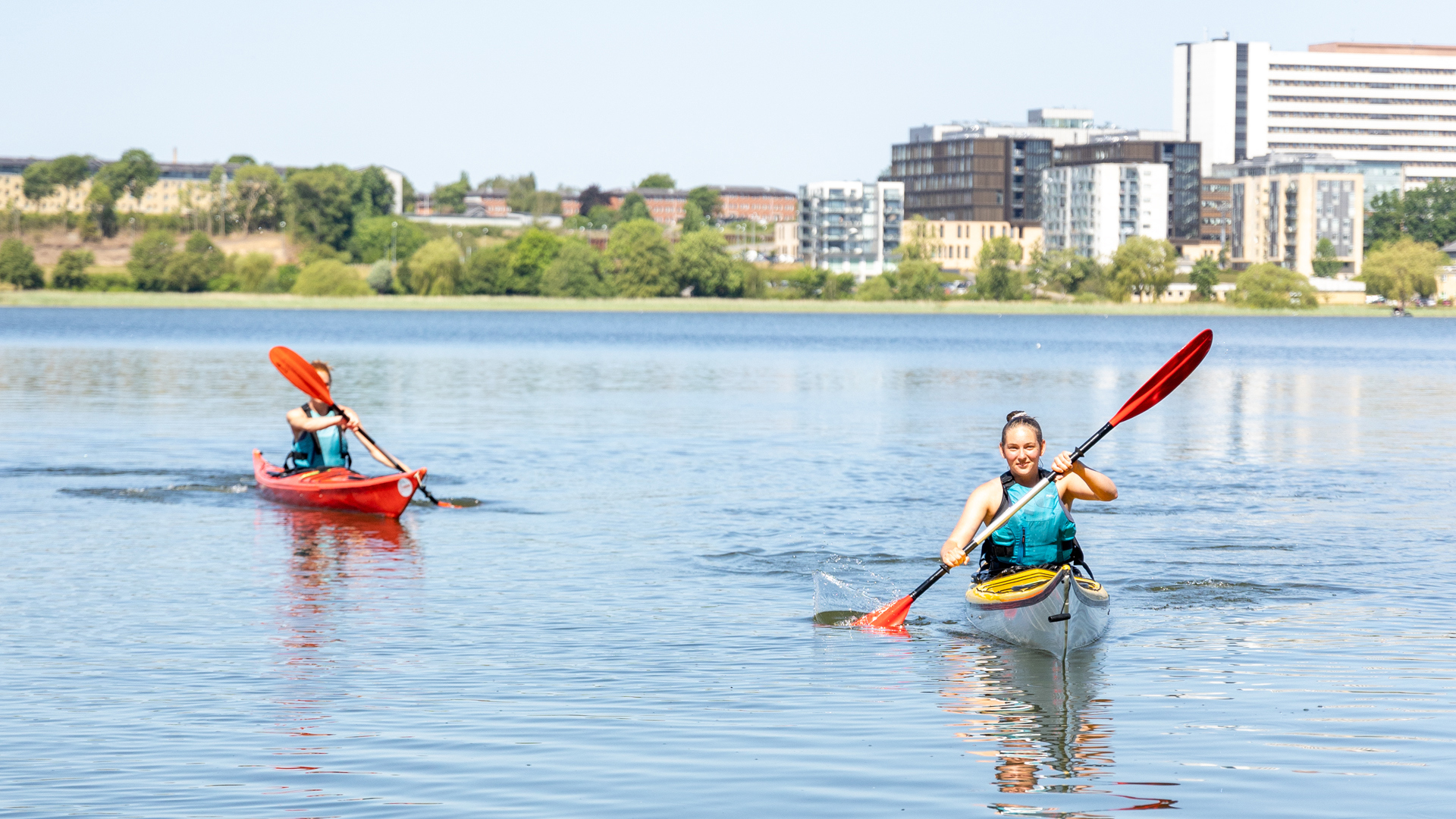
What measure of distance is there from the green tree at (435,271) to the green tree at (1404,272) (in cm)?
9797

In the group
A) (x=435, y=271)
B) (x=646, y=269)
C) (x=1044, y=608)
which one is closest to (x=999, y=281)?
(x=646, y=269)

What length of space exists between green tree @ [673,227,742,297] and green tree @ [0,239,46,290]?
6424 cm

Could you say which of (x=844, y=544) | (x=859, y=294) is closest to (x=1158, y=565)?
(x=844, y=544)

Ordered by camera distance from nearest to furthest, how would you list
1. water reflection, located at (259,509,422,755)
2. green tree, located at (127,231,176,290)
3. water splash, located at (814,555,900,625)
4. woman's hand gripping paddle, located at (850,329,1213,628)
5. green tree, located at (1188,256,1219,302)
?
water reflection, located at (259,509,422,755), woman's hand gripping paddle, located at (850,329,1213,628), water splash, located at (814,555,900,625), green tree, located at (127,231,176,290), green tree, located at (1188,256,1219,302)

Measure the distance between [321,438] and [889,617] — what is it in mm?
11577

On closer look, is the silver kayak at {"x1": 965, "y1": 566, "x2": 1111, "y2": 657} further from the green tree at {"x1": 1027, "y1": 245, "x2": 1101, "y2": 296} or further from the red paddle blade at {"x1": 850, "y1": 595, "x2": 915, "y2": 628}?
the green tree at {"x1": 1027, "y1": 245, "x2": 1101, "y2": 296}

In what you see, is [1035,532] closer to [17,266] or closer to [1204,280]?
[17,266]

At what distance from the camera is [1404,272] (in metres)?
179

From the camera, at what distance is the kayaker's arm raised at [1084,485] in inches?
478

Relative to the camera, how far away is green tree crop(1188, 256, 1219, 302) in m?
181

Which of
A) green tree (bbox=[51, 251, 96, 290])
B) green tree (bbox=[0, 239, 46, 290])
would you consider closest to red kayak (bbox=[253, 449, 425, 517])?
green tree (bbox=[51, 251, 96, 290])

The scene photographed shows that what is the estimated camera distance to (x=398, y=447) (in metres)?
A: 31.6

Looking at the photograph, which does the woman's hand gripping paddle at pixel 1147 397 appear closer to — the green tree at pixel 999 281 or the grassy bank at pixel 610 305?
the grassy bank at pixel 610 305

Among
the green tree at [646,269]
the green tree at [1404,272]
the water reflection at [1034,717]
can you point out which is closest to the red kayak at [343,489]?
the water reflection at [1034,717]
